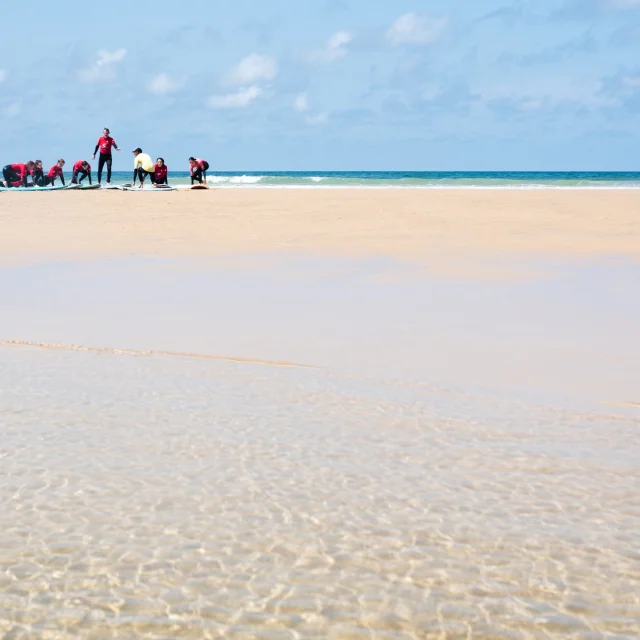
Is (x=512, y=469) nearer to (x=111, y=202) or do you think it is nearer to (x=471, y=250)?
(x=471, y=250)

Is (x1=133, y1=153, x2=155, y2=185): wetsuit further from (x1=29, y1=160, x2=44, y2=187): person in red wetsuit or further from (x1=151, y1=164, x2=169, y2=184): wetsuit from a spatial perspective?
(x1=29, y1=160, x2=44, y2=187): person in red wetsuit

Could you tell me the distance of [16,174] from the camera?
25734mm

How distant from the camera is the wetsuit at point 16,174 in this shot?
83.4 feet

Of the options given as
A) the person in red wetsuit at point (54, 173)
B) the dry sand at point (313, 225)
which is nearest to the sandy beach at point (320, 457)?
the dry sand at point (313, 225)

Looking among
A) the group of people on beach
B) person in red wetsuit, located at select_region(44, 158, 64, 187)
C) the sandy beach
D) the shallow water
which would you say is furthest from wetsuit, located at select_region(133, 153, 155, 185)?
the shallow water

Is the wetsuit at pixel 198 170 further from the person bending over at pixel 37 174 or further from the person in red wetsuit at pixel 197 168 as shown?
the person bending over at pixel 37 174

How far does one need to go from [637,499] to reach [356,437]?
1233 mm

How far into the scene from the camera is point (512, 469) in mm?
3691

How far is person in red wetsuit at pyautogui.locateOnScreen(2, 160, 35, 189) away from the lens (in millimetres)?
25406

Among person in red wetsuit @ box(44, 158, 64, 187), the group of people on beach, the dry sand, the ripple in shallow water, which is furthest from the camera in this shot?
person in red wetsuit @ box(44, 158, 64, 187)

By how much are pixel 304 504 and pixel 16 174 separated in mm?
24304

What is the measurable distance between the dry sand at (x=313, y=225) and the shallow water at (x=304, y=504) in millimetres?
6183

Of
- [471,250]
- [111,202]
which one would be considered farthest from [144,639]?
[111,202]

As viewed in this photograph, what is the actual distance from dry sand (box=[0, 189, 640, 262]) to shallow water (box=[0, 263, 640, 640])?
20.3ft
